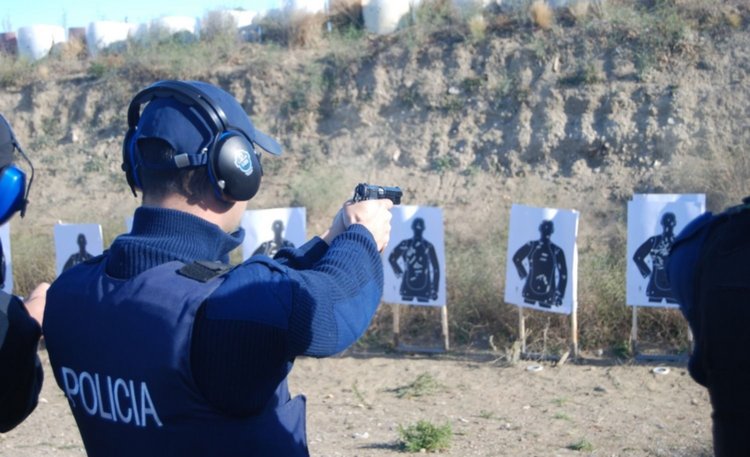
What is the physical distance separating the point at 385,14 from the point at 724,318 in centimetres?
1361

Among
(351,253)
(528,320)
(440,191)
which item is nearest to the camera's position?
(351,253)

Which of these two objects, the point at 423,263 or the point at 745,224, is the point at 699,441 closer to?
the point at 423,263

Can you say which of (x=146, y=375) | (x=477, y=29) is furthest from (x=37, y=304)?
(x=477, y=29)

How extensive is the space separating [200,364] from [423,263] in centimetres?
620

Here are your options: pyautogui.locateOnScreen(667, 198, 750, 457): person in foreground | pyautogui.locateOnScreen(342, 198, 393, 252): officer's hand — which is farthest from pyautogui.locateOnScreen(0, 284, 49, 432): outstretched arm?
pyautogui.locateOnScreen(667, 198, 750, 457): person in foreground

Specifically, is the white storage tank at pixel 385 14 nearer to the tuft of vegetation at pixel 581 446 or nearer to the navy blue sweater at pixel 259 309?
the tuft of vegetation at pixel 581 446

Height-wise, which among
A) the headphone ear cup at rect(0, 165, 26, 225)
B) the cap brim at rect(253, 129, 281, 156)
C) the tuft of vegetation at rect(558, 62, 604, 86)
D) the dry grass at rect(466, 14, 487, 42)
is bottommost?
the headphone ear cup at rect(0, 165, 26, 225)

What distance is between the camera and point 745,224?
1.43 m

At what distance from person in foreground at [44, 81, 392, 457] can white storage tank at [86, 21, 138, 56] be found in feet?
53.8

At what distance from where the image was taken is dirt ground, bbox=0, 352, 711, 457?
515 centimetres

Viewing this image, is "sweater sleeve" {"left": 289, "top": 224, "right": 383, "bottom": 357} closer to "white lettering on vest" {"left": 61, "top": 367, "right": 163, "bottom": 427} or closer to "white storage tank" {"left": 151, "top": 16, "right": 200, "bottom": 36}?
"white lettering on vest" {"left": 61, "top": 367, "right": 163, "bottom": 427}

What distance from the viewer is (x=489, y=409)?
589 cm

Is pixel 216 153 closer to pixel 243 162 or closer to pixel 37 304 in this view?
pixel 243 162

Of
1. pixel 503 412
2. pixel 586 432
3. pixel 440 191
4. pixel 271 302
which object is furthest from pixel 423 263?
pixel 271 302
